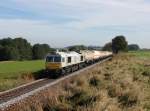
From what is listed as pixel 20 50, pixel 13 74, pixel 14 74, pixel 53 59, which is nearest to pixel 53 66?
pixel 53 59

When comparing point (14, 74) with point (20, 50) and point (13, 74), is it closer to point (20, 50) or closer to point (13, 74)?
point (13, 74)

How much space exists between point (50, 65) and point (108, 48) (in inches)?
5910

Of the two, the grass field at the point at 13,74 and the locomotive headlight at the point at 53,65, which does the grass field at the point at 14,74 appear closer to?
the grass field at the point at 13,74

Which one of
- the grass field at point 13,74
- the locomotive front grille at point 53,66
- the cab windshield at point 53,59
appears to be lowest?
the grass field at point 13,74

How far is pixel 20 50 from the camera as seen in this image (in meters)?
118

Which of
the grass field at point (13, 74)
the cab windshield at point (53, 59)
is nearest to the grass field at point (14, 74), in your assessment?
the grass field at point (13, 74)

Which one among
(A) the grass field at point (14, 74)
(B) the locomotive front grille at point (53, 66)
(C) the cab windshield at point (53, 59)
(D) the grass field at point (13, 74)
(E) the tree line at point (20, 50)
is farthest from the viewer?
(E) the tree line at point (20, 50)

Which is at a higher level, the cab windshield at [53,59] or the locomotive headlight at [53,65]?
the cab windshield at [53,59]

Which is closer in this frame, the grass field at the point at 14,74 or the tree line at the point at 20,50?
the grass field at the point at 14,74

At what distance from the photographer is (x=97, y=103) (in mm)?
12664

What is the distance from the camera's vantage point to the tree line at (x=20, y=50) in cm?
10601

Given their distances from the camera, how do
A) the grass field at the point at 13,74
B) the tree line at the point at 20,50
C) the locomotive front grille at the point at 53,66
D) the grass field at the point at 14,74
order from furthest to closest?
the tree line at the point at 20,50
the locomotive front grille at the point at 53,66
the grass field at the point at 14,74
the grass field at the point at 13,74

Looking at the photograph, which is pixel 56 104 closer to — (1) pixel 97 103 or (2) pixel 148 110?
(1) pixel 97 103

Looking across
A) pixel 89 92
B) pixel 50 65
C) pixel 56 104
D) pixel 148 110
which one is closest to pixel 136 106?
pixel 148 110
